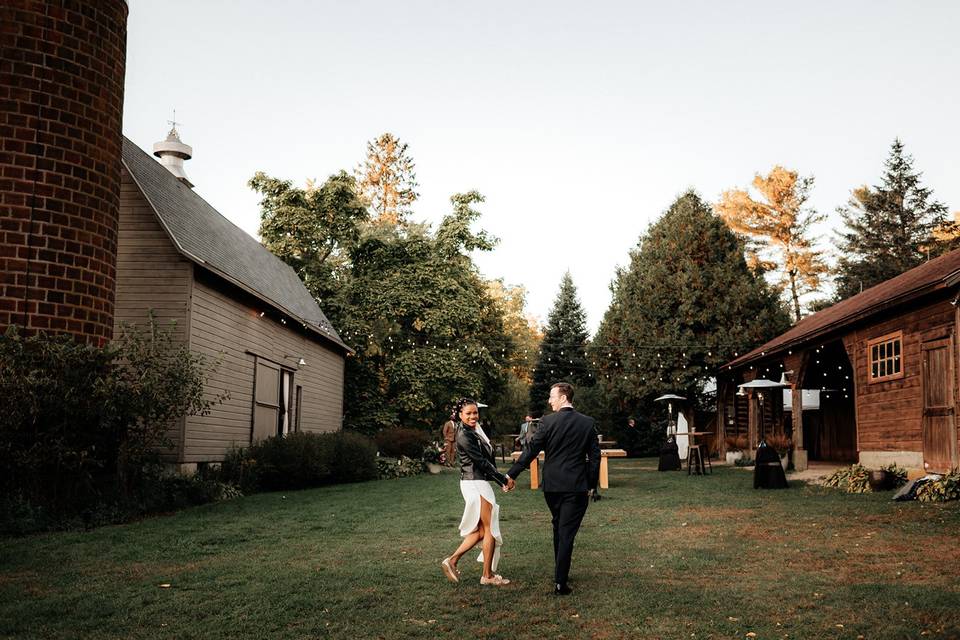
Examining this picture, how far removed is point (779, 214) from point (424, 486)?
28.4m

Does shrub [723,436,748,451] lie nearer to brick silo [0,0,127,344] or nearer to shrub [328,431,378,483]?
shrub [328,431,378,483]

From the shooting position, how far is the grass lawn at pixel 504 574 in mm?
5645

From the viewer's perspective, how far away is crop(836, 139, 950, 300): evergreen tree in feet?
143

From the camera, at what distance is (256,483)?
55.6 ft

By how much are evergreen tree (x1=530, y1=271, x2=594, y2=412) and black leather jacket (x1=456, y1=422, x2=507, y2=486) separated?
132ft

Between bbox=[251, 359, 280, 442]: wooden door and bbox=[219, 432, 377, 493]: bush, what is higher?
bbox=[251, 359, 280, 442]: wooden door

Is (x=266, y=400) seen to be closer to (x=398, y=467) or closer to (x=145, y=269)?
(x=398, y=467)

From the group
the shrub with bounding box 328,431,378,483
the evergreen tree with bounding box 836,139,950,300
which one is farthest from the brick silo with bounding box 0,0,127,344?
the evergreen tree with bounding box 836,139,950,300

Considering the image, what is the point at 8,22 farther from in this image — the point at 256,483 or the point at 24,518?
the point at 256,483

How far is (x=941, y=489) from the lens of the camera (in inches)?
504

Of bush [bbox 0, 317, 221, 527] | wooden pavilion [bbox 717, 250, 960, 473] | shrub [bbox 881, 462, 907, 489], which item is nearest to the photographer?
bush [bbox 0, 317, 221, 527]

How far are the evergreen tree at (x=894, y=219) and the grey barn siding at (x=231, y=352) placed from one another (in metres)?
31.2

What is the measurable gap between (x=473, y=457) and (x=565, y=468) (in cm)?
89

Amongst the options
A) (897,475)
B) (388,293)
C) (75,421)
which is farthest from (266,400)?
(897,475)
